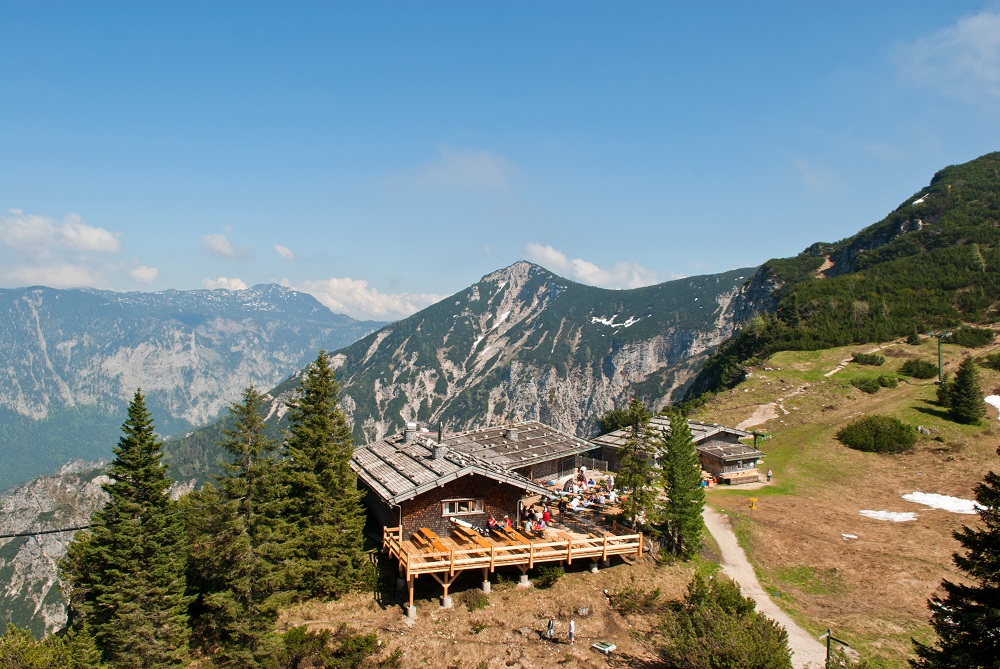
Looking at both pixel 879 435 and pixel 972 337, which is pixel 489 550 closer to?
pixel 879 435

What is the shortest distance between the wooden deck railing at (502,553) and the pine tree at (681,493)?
8.14 ft

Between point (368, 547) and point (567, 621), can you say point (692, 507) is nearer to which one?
point (567, 621)

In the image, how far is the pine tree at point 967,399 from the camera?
56.0 m

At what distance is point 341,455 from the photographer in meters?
26.1

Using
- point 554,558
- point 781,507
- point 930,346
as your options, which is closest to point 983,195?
point 930,346

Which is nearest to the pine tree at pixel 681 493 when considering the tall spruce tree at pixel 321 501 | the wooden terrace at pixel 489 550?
the wooden terrace at pixel 489 550

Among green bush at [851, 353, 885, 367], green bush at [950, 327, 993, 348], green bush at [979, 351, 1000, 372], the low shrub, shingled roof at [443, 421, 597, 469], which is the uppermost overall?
green bush at [950, 327, 993, 348]

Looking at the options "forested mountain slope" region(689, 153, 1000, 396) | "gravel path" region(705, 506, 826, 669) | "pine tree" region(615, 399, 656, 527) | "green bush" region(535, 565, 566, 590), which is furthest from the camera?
"forested mountain slope" region(689, 153, 1000, 396)

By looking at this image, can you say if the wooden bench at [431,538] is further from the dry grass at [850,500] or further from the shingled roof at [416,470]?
the dry grass at [850,500]

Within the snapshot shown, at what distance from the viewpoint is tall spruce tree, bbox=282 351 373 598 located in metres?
24.7

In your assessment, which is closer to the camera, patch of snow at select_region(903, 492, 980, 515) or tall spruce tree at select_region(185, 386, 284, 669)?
tall spruce tree at select_region(185, 386, 284, 669)

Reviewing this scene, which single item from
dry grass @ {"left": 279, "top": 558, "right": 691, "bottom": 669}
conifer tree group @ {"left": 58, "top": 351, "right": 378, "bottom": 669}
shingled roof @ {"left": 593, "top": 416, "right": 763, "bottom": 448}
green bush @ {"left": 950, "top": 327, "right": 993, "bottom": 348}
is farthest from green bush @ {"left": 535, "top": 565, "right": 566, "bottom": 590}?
green bush @ {"left": 950, "top": 327, "right": 993, "bottom": 348}

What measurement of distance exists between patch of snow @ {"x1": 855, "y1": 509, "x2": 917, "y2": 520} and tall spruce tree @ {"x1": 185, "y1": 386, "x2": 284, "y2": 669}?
1612 inches

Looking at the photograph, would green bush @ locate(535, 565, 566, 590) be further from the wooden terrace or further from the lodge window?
the lodge window
